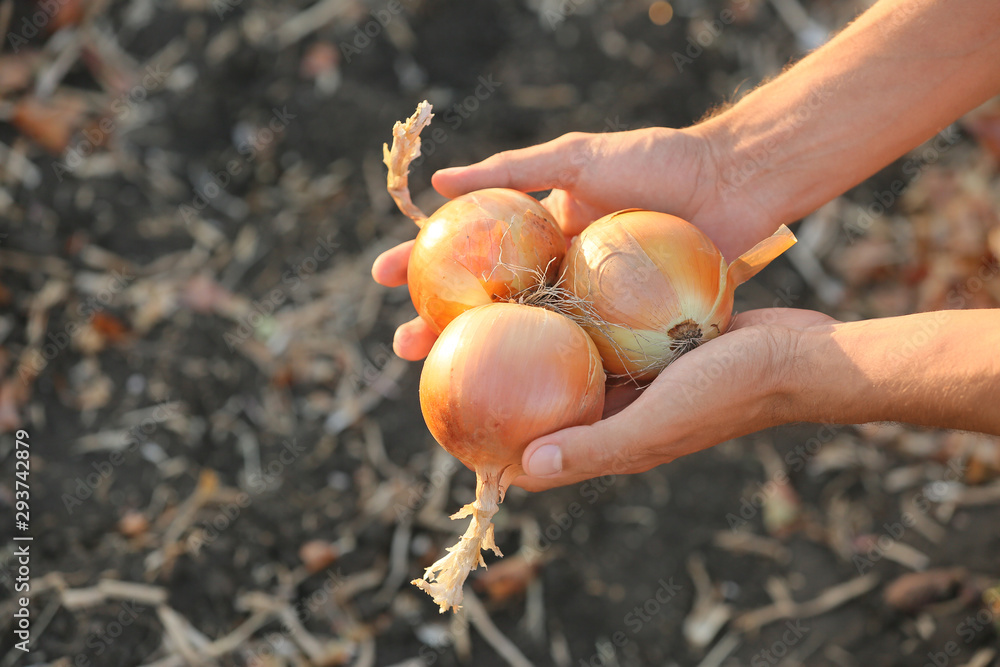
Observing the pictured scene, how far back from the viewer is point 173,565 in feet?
5.94

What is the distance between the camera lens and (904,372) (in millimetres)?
1175

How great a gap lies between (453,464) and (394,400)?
291mm

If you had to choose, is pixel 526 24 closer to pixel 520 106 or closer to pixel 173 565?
pixel 520 106

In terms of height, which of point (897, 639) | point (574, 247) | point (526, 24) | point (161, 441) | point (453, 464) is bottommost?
point (897, 639)

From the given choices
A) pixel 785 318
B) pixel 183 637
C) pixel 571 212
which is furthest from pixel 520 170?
pixel 183 637

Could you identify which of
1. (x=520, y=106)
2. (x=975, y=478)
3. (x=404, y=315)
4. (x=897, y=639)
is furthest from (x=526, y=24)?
(x=897, y=639)

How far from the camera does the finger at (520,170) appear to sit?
1641mm

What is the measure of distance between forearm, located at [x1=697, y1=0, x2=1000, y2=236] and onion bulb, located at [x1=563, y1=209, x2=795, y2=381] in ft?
1.51
